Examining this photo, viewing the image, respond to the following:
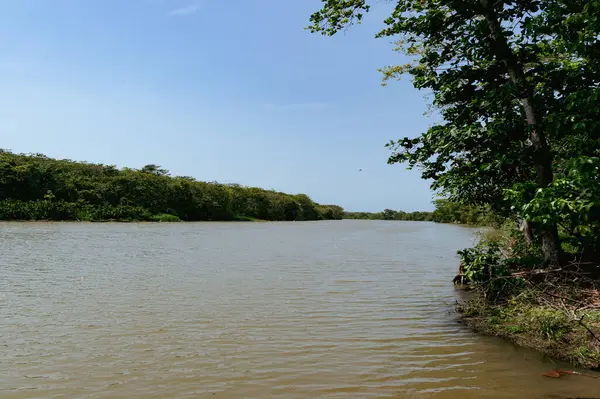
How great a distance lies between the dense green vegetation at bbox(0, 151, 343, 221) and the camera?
44.1 meters

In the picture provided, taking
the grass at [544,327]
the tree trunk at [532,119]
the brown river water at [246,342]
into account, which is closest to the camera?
the brown river water at [246,342]

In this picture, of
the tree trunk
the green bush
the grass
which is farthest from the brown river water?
the green bush

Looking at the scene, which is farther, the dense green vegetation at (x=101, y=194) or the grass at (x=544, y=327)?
the dense green vegetation at (x=101, y=194)

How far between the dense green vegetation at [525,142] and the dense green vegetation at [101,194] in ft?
148

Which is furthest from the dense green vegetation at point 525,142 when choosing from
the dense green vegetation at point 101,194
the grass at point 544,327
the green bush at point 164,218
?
the green bush at point 164,218

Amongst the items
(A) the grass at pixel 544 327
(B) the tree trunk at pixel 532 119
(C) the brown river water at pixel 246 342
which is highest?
(B) the tree trunk at pixel 532 119

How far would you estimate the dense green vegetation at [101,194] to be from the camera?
44062mm

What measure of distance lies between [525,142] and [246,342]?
20.3ft

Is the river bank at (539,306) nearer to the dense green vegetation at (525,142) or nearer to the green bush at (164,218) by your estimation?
the dense green vegetation at (525,142)

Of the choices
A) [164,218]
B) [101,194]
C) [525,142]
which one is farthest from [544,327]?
[164,218]

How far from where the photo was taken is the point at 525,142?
25.2 feet

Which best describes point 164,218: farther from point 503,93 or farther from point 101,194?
point 503,93

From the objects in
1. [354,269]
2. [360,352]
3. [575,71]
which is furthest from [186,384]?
[354,269]

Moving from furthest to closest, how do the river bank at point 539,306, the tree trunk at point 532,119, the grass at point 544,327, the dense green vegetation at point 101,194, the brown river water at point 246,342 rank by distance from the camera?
the dense green vegetation at point 101,194
the tree trunk at point 532,119
the river bank at point 539,306
the grass at point 544,327
the brown river water at point 246,342
